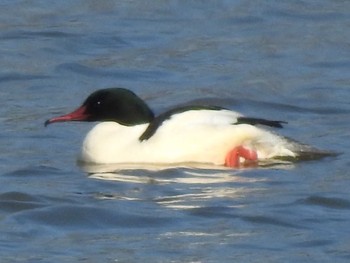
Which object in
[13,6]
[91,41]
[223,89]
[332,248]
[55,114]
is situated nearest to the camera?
[332,248]

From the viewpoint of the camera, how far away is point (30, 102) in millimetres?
15531

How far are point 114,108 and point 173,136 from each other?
0.64m

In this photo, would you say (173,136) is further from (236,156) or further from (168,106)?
(168,106)

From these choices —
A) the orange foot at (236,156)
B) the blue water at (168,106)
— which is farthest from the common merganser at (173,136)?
the blue water at (168,106)

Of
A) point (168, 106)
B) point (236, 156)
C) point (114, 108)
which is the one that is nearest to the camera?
point (236, 156)

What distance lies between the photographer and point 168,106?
15.6 metres

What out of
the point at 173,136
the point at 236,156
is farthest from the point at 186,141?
the point at 236,156

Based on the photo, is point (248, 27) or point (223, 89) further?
point (248, 27)

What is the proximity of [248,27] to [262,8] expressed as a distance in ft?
3.68

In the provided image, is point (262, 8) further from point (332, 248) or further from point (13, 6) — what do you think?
point (332, 248)

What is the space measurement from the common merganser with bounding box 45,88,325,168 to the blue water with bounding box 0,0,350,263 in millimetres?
187

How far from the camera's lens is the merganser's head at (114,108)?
13438mm

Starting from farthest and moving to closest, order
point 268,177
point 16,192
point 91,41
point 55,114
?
1. point 91,41
2. point 55,114
3. point 268,177
4. point 16,192

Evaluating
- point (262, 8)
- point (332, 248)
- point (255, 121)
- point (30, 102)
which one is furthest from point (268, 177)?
point (262, 8)
